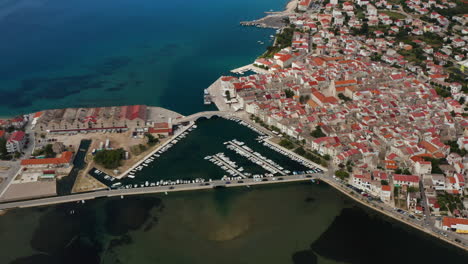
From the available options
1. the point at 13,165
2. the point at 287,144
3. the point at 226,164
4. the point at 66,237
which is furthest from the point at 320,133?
the point at 13,165

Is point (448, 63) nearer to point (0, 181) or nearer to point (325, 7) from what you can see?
point (325, 7)

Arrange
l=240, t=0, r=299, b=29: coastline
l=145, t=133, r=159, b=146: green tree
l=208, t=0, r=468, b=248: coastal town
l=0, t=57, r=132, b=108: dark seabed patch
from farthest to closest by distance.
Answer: l=240, t=0, r=299, b=29: coastline → l=0, t=57, r=132, b=108: dark seabed patch → l=145, t=133, r=159, b=146: green tree → l=208, t=0, r=468, b=248: coastal town

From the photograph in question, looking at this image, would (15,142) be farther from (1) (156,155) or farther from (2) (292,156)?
(2) (292,156)

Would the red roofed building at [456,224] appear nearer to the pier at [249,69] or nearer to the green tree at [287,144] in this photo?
the green tree at [287,144]

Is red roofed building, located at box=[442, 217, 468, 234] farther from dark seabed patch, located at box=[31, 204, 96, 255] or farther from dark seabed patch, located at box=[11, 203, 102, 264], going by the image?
dark seabed patch, located at box=[31, 204, 96, 255]

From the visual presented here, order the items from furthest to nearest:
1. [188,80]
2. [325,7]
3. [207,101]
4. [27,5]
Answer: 1. [27,5]
2. [325,7]
3. [188,80]
4. [207,101]

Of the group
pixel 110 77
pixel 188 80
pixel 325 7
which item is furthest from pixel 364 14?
pixel 110 77

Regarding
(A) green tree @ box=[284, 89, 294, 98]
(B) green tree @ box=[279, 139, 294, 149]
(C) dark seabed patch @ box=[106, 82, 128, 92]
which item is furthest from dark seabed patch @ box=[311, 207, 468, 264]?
(C) dark seabed patch @ box=[106, 82, 128, 92]
